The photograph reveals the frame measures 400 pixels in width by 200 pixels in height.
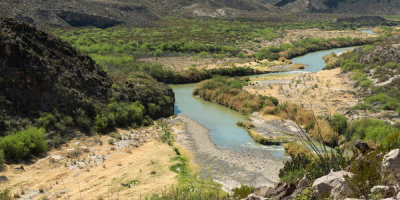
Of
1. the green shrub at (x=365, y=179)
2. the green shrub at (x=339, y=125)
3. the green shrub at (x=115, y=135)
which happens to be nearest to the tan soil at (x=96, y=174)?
the green shrub at (x=115, y=135)

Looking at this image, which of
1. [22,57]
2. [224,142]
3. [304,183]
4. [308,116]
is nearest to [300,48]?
[308,116]

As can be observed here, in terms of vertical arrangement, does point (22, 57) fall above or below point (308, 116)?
above

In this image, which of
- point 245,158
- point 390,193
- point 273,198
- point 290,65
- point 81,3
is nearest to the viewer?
point 390,193

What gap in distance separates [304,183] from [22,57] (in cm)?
1857

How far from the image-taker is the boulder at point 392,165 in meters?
9.04

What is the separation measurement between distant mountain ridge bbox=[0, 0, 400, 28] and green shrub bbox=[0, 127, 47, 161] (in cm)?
4945

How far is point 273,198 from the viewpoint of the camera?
11.2 metres

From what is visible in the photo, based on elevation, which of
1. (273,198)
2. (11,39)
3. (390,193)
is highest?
(11,39)

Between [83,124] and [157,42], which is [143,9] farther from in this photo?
[83,124]

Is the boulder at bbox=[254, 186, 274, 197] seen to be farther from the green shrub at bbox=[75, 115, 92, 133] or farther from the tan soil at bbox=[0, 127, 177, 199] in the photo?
the green shrub at bbox=[75, 115, 92, 133]

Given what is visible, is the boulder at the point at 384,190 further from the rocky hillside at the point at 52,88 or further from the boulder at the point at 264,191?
the rocky hillside at the point at 52,88

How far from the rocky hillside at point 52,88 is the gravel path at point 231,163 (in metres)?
4.85

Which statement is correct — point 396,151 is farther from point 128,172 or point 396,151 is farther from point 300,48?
point 300,48

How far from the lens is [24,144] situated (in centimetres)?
1817
